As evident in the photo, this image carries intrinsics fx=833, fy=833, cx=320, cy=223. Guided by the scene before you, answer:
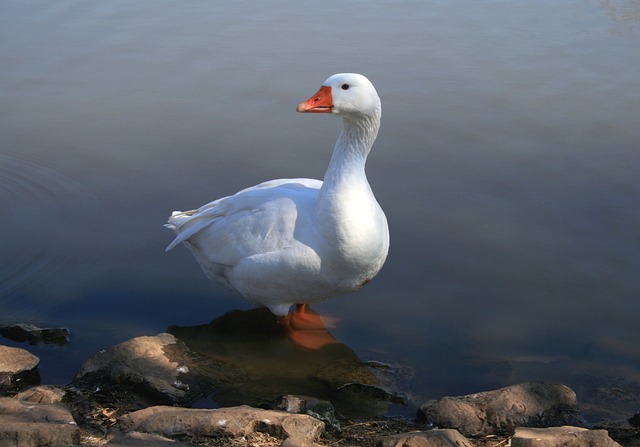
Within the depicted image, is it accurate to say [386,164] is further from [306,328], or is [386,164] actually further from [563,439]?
[563,439]

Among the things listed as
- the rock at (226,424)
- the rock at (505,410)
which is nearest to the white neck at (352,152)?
the rock at (505,410)

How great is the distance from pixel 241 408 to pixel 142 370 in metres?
0.92

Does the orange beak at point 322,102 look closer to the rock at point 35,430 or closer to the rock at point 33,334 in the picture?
the rock at point 33,334

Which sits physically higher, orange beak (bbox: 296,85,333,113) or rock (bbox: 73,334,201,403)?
orange beak (bbox: 296,85,333,113)

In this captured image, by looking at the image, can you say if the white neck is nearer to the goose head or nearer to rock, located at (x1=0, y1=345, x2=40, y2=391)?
the goose head

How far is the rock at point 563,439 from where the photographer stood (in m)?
3.93

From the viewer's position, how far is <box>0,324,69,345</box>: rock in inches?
220

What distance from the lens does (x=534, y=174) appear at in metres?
7.45

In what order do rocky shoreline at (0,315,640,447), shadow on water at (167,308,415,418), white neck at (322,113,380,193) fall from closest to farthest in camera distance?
rocky shoreline at (0,315,640,447) → shadow on water at (167,308,415,418) → white neck at (322,113,380,193)

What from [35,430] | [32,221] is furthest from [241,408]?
[32,221]

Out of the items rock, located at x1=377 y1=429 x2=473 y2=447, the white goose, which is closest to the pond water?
the white goose

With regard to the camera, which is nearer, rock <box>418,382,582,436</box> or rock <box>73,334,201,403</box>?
rock <box>418,382,582,436</box>

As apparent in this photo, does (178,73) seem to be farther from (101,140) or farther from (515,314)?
(515,314)

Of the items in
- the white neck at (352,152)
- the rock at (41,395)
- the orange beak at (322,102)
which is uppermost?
the orange beak at (322,102)
